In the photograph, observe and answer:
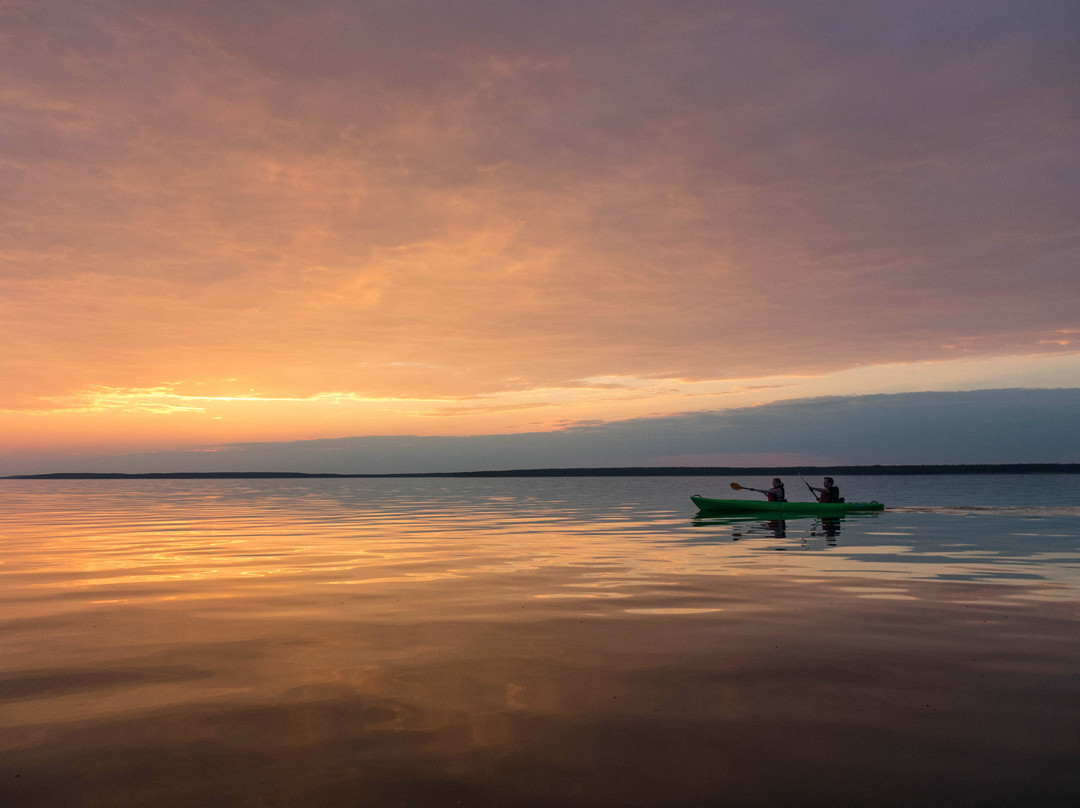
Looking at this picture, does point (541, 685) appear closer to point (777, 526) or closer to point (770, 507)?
point (777, 526)

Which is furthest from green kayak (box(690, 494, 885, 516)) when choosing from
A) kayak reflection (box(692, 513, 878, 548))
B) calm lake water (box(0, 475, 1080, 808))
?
calm lake water (box(0, 475, 1080, 808))

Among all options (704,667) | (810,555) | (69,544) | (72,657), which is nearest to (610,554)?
(810,555)

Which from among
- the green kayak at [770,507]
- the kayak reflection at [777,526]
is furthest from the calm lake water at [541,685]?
the green kayak at [770,507]

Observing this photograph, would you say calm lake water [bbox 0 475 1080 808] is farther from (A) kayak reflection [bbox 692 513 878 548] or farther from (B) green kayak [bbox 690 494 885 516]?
(B) green kayak [bbox 690 494 885 516]

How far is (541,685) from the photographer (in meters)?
8.95

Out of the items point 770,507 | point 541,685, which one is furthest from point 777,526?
point 541,685

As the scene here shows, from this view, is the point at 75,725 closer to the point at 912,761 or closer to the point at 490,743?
the point at 490,743

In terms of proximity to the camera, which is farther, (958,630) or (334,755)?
(958,630)

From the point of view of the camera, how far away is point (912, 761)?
21.5 feet

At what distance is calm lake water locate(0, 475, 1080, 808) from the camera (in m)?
6.15

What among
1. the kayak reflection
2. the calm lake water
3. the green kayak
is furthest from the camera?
the green kayak

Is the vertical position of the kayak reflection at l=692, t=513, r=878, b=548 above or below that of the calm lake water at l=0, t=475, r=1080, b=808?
below

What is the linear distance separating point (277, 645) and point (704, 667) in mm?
6460

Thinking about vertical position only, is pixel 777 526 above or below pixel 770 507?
below
